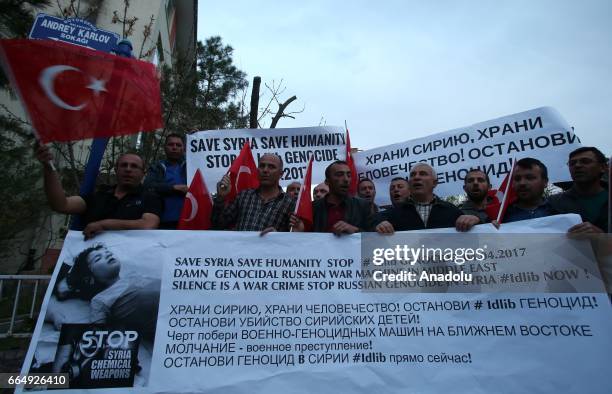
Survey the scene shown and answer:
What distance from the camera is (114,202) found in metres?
3.02

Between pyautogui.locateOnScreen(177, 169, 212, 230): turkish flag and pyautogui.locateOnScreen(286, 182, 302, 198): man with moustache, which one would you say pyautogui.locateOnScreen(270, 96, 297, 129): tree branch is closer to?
pyautogui.locateOnScreen(286, 182, 302, 198): man with moustache

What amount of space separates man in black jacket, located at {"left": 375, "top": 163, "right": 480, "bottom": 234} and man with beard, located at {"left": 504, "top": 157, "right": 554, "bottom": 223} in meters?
0.40

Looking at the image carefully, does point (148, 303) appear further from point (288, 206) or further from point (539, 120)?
point (539, 120)

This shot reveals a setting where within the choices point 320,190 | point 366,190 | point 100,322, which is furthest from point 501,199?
point 100,322

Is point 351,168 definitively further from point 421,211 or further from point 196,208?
point 196,208

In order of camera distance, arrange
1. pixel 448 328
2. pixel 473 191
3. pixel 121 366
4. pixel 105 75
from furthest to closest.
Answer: pixel 473 191, pixel 105 75, pixel 448 328, pixel 121 366

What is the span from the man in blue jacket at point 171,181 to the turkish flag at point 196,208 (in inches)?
11.6

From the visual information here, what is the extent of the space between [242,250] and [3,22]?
6.45 meters

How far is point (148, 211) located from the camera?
2984mm

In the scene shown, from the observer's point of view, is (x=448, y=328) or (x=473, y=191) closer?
(x=448, y=328)

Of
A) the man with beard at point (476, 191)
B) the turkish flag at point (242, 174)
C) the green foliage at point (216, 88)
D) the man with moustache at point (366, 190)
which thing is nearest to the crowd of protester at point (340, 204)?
the man with beard at point (476, 191)

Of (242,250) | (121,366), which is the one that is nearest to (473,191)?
(242,250)

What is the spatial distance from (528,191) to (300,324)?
1907mm

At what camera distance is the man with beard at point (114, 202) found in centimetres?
271
